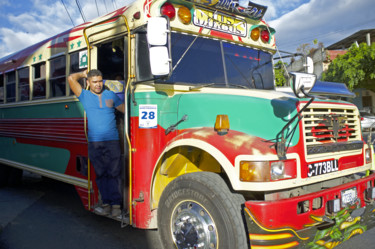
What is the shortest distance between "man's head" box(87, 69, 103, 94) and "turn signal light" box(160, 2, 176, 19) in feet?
3.26

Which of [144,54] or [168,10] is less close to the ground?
[168,10]

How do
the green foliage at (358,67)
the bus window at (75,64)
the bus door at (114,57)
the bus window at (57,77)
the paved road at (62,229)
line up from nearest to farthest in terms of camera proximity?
the bus door at (114,57)
the paved road at (62,229)
the bus window at (75,64)
the bus window at (57,77)
the green foliage at (358,67)

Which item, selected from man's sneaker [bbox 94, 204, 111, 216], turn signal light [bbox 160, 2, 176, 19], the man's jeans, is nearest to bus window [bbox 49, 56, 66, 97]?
the man's jeans

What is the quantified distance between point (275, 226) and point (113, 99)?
7.24 ft

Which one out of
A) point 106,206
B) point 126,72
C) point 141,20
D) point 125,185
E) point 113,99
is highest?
point 141,20

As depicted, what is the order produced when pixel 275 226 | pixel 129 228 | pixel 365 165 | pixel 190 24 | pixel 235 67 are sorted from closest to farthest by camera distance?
pixel 275 226, pixel 365 165, pixel 190 24, pixel 235 67, pixel 129 228

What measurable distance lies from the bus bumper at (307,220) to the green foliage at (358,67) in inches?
743

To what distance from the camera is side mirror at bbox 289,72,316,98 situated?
2338 mm

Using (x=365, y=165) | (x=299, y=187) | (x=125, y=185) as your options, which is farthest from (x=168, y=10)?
(x=365, y=165)

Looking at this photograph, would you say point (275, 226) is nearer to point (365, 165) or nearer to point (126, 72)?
point (365, 165)

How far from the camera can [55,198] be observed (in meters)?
5.89

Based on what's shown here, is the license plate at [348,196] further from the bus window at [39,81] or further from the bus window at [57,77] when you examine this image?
the bus window at [39,81]

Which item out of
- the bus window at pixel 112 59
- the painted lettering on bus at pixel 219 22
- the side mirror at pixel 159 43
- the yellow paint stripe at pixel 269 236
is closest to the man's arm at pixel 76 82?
the bus window at pixel 112 59

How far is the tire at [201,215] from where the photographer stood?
8.23 ft
